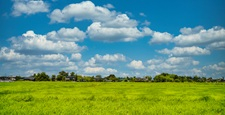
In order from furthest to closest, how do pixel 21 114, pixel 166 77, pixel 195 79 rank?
pixel 195 79, pixel 166 77, pixel 21 114

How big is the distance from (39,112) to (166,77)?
134992 mm

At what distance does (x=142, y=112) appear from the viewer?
20.9 metres

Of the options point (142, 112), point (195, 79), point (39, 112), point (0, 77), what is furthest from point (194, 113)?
point (0, 77)

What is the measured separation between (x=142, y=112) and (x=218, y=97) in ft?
52.5

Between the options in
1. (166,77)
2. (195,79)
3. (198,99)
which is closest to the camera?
(198,99)

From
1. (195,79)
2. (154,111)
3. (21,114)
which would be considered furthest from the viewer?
(195,79)

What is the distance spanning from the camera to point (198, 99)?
31984 mm

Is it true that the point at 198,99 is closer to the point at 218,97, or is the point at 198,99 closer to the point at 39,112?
the point at 218,97

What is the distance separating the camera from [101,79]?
168250mm

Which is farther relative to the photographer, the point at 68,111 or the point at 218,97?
the point at 218,97

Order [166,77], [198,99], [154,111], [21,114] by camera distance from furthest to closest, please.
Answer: [166,77], [198,99], [154,111], [21,114]

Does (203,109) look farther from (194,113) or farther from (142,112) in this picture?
(142,112)

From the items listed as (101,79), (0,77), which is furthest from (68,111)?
(0,77)

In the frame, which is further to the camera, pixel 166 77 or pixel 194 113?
pixel 166 77
